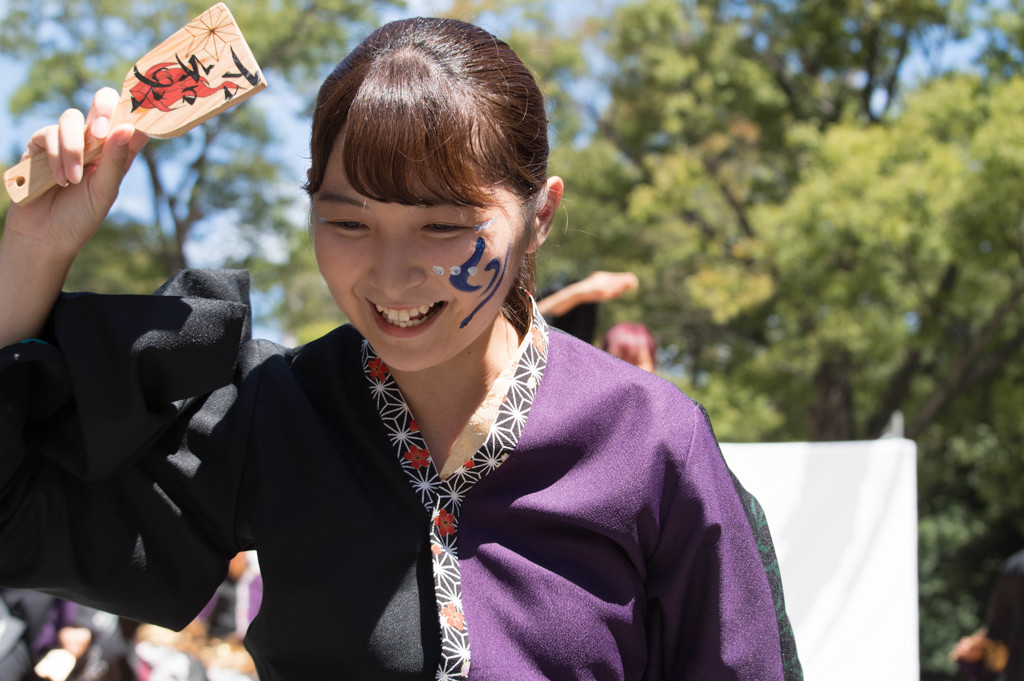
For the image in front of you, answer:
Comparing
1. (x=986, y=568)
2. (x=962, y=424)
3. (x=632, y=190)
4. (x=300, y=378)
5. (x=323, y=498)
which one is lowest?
(x=986, y=568)

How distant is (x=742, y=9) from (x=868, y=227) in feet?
14.9

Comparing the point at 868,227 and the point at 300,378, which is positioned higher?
the point at 300,378

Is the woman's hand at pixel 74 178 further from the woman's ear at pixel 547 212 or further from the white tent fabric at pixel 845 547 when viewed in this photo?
the white tent fabric at pixel 845 547

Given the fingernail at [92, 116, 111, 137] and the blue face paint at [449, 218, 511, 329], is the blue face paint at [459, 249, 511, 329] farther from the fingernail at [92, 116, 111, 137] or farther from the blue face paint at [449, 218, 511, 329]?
the fingernail at [92, 116, 111, 137]

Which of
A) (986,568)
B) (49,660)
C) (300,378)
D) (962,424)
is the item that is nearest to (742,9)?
(962,424)

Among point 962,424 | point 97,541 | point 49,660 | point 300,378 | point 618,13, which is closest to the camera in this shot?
point 97,541

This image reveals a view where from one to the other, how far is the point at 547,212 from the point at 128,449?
1.99 ft

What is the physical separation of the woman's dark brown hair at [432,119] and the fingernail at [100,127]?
0.75 feet

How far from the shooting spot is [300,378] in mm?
1192

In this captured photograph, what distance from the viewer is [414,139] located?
995mm

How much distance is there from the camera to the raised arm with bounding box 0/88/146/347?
97 centimetres

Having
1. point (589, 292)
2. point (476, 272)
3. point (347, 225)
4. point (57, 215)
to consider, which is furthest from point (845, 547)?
point (57, 215)

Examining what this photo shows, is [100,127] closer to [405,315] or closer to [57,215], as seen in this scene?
[57,215]

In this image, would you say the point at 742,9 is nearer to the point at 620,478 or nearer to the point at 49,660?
the point at 49,660
